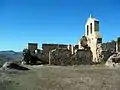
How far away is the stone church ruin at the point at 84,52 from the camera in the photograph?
87.8 ft

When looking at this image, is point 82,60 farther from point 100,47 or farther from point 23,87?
point 23,87

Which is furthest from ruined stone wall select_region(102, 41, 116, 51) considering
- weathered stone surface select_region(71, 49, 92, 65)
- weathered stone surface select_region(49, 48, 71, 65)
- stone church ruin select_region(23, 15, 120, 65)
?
weathered stone surface select_region(49, 48, 71, 65)

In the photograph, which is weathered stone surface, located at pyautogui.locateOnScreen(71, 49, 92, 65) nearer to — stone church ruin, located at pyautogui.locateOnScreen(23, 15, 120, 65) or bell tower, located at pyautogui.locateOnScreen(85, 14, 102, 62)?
stone church ruin, located at pyautogui.locateOnScreen(23, 15, 120, 65)

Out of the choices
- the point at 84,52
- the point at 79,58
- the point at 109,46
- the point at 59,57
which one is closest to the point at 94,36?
the point at 109,46

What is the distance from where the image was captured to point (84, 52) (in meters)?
27.3

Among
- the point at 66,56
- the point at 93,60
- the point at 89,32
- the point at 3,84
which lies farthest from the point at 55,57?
the point at 3,84

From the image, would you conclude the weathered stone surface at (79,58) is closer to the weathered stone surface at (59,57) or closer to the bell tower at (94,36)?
the weathered stone surface at (59,57)

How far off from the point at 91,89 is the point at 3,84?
3.66 meters

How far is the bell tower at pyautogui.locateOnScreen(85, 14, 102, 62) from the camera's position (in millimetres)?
28903

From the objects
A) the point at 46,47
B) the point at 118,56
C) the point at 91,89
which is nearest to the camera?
the point at 91,89

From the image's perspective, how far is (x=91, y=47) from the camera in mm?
31156

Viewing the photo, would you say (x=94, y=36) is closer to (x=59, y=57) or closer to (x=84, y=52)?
(x=84, y=52)

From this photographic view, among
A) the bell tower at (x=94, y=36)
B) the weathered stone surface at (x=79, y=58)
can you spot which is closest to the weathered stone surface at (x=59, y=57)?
the weathered stone surface at (x=79, y=58)

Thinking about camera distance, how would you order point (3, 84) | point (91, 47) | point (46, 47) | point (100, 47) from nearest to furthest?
1. point (3, 84)
2. point (100, 47)
3. point (91, 47)
4. point (46, 47)
